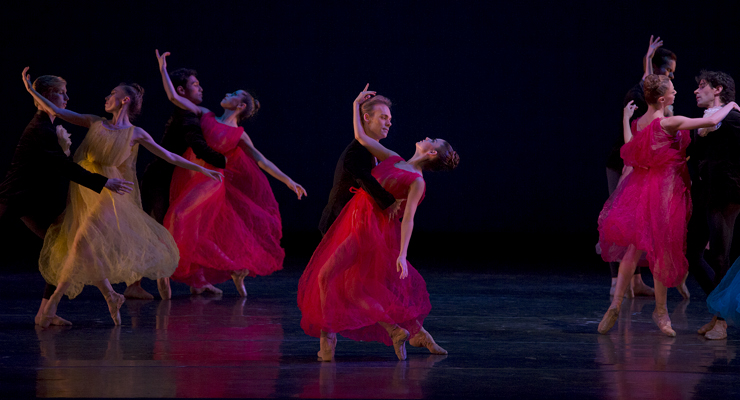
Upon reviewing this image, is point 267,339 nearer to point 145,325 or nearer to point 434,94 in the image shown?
point 145,325

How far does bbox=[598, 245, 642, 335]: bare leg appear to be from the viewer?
3736mm

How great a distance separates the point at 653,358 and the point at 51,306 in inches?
108

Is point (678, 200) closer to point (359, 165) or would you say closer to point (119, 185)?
point (359, 165)

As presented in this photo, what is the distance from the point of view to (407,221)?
307 cm

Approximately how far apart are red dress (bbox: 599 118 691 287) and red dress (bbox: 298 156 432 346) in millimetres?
1183

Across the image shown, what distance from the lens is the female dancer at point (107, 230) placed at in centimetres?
378

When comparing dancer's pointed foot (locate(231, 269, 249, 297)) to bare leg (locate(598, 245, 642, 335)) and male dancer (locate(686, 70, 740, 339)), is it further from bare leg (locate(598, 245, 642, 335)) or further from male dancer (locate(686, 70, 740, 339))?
male dancer (locate(686, 70, 740, 339))

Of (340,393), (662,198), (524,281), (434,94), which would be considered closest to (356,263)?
(340,393)

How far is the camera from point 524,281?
5715 mm

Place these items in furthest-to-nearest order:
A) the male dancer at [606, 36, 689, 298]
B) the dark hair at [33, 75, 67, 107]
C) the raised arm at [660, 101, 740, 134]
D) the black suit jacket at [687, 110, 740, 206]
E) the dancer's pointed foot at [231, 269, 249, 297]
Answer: the dancer's pointed foot at [231, 269, 249, 297]
the male dancer at [606, 36, 689, 298]
the dark hair at [33, 75, 67, 107]
the black suit jacket at [687, 110, 740, 206]
the raised arm at [660, 101, 740, 134]

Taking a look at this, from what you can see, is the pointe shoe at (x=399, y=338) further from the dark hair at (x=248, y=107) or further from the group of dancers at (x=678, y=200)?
the dark hair at (x=248, y=107)

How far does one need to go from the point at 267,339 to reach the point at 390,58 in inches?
225

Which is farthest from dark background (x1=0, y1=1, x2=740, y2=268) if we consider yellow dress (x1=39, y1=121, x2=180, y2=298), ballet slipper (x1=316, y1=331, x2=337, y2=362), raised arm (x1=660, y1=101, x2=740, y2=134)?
ballet slipper (x1=316, y1=331, x2=337, y2=362)

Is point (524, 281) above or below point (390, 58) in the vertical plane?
below
